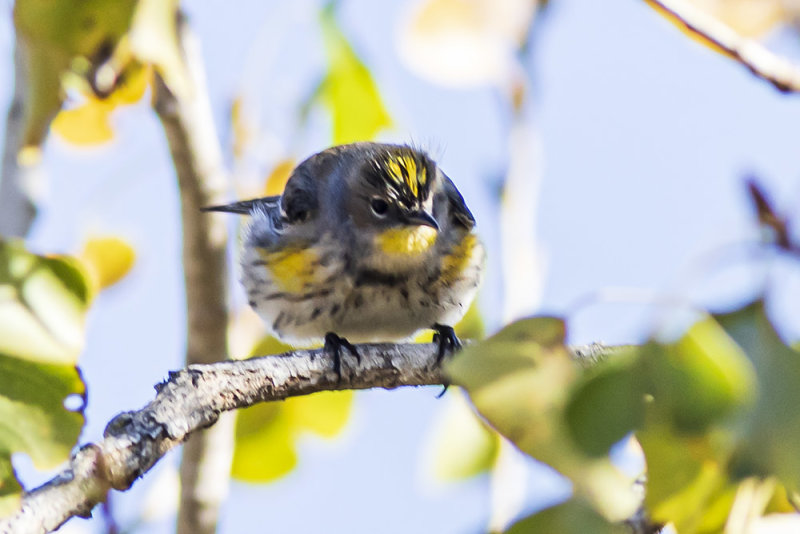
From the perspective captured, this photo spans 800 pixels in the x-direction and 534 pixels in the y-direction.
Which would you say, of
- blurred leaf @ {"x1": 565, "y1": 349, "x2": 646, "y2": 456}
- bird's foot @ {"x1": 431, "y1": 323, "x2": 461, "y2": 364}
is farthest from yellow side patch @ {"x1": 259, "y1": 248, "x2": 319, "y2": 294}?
blurred leaf @ {"x1": 565, "y1": 349, "x2": 646, "y2": 456}

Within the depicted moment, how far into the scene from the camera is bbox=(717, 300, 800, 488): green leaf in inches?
45.4

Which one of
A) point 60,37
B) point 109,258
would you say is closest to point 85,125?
point 109,258

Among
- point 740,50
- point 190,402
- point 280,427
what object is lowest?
point 190,402

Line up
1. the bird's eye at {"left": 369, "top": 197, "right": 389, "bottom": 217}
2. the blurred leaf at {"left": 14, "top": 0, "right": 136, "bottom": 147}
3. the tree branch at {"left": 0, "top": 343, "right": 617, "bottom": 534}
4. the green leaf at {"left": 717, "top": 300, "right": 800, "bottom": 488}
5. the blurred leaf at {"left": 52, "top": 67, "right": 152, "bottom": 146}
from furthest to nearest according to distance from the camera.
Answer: the bird's eye at {"left": 369, "top": 197, "right": 389, "bottom": 217}
the blurred leaf at {"left": 52, "top": 67, "right": 152, "bottom": 146}
the blurred leaf at {"left": 14, "top": 0, "right": 136, "bottom": 147}
the tree branch at {"left": 0, "top": 343, "right": 617, "bottom": 534}
the green leaf at {"left": 717, "top": 300, "right": 800, "bottom": 488}

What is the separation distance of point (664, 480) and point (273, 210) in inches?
101

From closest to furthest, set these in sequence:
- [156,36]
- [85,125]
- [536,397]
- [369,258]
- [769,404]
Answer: [769,404]
[536,397]
[156,36]
[85,125]
[369,258]

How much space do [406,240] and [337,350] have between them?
2.72ft

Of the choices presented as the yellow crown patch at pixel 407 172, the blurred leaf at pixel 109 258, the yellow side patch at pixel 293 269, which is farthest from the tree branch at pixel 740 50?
the blurred leaf at pixel 109 258

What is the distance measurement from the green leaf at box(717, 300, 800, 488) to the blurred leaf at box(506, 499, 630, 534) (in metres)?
0.18

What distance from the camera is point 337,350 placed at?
2408 millimetres

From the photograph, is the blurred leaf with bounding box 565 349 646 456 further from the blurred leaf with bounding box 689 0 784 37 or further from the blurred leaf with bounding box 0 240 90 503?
the blurred leaf with bounding box 689 0 784 37

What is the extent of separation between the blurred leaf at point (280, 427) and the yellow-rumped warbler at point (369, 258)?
0.22 m

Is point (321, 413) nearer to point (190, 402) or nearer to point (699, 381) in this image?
point (190, 402)

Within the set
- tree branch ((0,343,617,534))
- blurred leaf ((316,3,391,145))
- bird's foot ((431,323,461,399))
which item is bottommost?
tree branch ((0,343,617,534))
